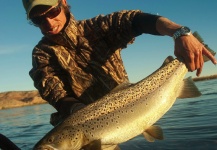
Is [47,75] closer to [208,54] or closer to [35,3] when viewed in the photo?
[35,3]

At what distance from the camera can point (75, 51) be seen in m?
5.09

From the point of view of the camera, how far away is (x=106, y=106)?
398 centimetres

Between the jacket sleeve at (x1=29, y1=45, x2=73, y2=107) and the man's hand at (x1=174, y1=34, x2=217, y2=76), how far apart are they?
1.88m

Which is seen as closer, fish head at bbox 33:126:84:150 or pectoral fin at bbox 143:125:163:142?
fish head at bbox 33:126:84:150

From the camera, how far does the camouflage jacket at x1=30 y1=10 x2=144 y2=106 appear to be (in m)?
4.92

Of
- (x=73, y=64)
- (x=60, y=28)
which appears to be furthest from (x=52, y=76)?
(x=60, y=28)

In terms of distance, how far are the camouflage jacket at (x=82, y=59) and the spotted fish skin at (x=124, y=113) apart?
913mm

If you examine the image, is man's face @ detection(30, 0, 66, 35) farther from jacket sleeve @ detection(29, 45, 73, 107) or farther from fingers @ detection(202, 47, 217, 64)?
fingers @ detection(202, 47, 217, 64)

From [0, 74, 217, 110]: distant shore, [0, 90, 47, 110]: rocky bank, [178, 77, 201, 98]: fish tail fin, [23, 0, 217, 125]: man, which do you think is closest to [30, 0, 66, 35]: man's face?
[23, 0, 217, 125]: man

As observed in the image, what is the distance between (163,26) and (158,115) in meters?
1.11

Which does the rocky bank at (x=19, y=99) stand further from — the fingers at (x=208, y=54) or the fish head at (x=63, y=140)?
the fingers at (x=208, y=54)

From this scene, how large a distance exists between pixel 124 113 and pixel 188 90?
3.03ft

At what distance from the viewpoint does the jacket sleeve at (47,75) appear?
4.82 metres

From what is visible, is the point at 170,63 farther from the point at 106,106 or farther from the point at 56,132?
the point at 56,132
